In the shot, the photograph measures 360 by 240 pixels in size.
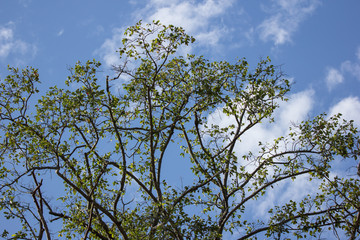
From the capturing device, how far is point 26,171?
11.3 metres

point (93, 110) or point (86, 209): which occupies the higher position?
point (93, 110)

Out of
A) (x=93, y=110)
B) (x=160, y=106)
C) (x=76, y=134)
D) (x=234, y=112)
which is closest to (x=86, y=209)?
(x=76, y=134)

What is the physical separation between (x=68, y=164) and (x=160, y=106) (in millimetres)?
3731

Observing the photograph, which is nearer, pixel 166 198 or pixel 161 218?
pixel 161 218

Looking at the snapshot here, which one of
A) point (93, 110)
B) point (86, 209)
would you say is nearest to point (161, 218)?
point (86, 209)

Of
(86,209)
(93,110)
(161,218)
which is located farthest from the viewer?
(86,209)

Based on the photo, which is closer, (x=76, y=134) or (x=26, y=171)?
(x=26, y=171)

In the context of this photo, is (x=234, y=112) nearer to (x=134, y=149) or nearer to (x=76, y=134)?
(x=134, y=149)

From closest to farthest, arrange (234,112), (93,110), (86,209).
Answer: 1. (93,110)
2. (86,209)
3. (234,112)

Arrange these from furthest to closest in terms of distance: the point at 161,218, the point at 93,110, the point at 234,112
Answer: the point at 234,112 → the point at 93,110 → the point at 161,218

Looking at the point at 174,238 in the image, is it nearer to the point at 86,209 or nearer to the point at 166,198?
the point at 166,198

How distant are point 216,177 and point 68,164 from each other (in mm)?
4997

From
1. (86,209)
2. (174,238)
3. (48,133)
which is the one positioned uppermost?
(48,133)

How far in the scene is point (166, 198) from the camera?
42.7ft
